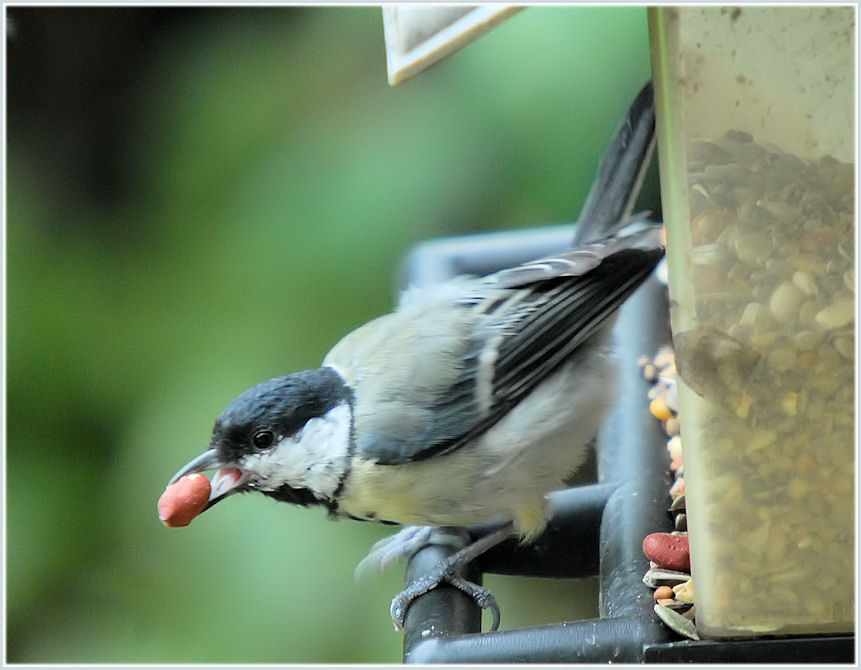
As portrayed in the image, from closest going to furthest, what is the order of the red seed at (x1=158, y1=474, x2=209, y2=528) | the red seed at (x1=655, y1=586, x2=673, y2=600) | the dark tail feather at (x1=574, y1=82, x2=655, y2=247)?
the red seed at (x1=655, y1=586, x2=673, y2=600), the red seed at (x1=158, y1=474, x2=209, y2=528), the dark tail feather at (x1=574, y1=82, x2=655, y2=247)

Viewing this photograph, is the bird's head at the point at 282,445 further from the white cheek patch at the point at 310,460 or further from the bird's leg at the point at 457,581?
the bird's leg at the point at 457,581

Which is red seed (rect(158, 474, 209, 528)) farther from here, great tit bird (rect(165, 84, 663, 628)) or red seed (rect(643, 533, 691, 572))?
red seed (rect(643, 533, 691, 572))

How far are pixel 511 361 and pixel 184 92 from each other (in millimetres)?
1087

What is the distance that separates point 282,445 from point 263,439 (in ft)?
0.09

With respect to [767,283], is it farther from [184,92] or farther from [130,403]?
[184,92]

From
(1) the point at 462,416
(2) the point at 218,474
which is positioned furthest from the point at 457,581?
(2) the point at 218,474

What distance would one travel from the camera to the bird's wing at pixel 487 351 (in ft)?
4.26

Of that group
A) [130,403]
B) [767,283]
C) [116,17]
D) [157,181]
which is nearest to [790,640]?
[767,283]

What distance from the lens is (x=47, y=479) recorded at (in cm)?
186

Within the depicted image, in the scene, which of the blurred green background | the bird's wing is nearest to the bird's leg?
the bird's wing

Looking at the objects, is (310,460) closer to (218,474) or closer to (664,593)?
(218,474)

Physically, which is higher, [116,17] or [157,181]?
[116,17]

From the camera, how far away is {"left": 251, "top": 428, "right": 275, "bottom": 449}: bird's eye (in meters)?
1.32

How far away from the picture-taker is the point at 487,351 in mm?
1354
